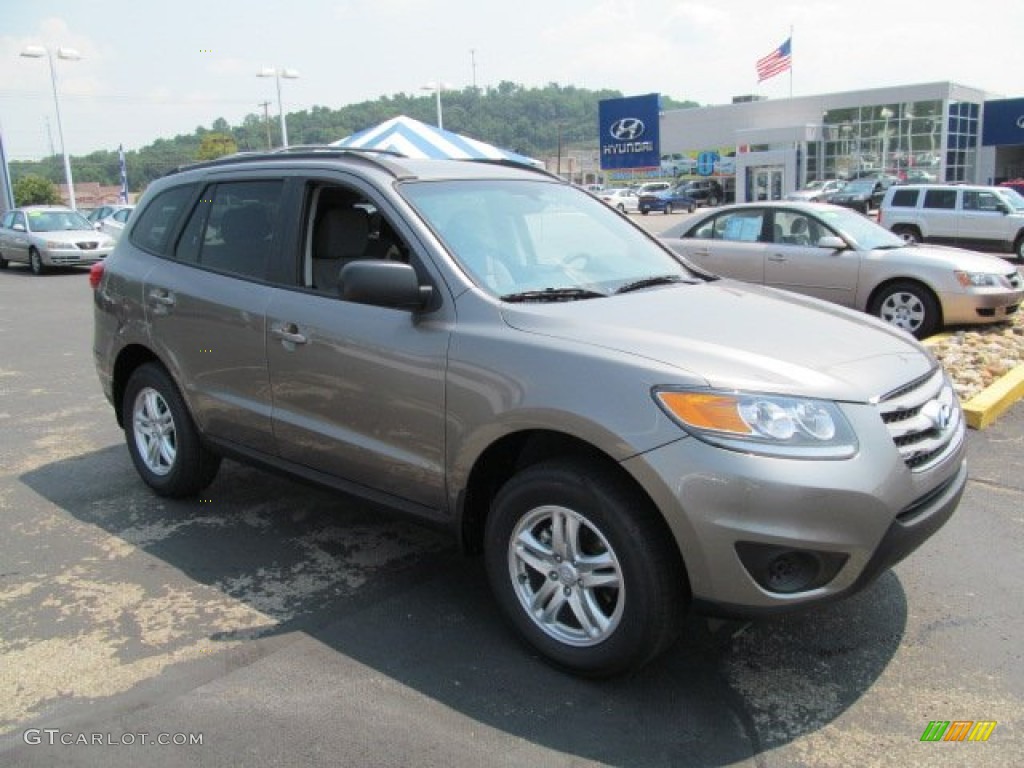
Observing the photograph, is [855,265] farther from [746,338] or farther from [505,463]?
[505,463]

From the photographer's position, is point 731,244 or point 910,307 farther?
point 731,244

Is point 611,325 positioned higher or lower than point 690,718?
higher

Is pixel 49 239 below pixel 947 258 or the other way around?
the other way around

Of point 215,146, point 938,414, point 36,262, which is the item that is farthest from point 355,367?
point 215,146

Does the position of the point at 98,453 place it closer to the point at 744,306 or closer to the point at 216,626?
the point at 216,626

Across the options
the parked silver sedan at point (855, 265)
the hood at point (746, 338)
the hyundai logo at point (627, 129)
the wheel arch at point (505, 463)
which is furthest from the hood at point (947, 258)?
the hyundai logo at point (627, 129)

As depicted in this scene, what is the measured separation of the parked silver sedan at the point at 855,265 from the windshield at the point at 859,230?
16 millimetres

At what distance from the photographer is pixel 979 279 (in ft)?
30.3

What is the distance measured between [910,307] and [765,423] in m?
7.63

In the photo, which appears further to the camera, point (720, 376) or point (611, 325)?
point (611, 325)

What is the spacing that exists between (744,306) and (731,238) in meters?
7.23

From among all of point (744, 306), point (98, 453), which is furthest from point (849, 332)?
point (98, 453)

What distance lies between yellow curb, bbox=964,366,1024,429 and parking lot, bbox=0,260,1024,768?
1494 mm

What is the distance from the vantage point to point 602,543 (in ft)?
9.76
